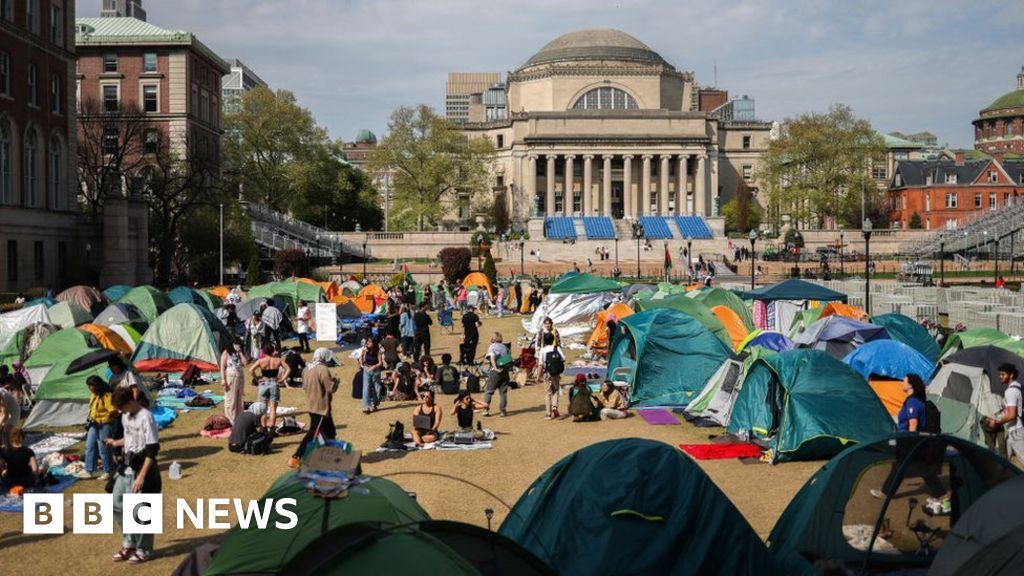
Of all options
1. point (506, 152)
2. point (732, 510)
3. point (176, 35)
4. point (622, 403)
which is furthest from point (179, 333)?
point (506, 152)

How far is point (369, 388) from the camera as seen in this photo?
770 inches

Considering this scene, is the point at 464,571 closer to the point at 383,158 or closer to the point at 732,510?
the point at 732,510

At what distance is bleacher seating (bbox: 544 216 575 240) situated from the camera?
276ft

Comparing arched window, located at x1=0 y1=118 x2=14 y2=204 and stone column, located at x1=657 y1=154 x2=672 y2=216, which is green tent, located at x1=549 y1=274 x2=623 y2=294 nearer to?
arched window, located at x1=0 y1=118 x2=14 y2=204

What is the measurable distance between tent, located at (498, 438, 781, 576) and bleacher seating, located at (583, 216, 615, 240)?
7376 centimetres

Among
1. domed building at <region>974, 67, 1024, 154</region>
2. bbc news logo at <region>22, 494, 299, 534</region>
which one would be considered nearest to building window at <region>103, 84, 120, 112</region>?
bbc news logo at <region>22, 494, 299, 534</region>

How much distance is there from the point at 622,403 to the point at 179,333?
1208 centimetres

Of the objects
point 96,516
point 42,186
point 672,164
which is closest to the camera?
point 96,516

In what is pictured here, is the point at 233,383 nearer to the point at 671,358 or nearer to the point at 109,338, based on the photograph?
the point at 109,338

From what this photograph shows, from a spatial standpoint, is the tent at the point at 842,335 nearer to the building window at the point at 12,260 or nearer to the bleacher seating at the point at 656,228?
the building window at the point at 12,260

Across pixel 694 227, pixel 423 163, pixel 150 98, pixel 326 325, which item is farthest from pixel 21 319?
pixel 694 227

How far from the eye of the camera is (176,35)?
6381 cm

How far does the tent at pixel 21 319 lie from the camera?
24.5 meters

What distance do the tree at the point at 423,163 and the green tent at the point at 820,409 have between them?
70820mm
